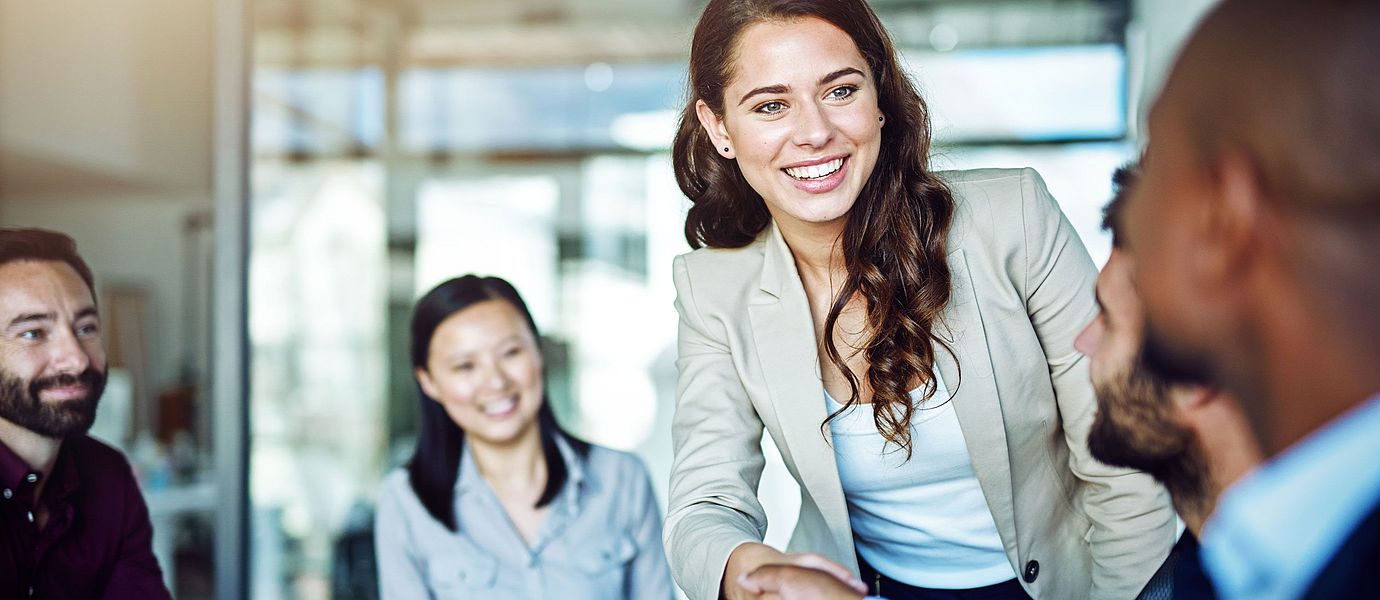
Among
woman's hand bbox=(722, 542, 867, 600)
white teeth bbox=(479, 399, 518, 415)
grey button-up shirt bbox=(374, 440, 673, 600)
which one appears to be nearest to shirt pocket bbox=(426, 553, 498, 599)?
grey button-up shirt bbox=(374, 440, 673, 600)

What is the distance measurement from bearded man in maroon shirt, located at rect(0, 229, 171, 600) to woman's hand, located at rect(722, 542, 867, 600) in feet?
3.41

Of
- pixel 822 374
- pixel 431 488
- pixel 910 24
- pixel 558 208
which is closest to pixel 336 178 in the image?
pixel 558 208

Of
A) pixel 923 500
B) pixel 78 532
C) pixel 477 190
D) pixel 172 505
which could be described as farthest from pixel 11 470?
pixel 477 190

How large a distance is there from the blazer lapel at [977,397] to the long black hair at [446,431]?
93cm

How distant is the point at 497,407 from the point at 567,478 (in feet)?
0.69

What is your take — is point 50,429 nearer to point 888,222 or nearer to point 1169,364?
point 888,222

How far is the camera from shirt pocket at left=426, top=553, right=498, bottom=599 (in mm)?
2234

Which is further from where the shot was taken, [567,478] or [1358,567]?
[567,478]

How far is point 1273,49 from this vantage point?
809mm

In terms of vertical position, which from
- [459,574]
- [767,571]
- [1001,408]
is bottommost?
[459,574]

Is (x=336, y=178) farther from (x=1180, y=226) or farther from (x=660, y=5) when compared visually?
(x=1180, y=226)

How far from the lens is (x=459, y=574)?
2.24m

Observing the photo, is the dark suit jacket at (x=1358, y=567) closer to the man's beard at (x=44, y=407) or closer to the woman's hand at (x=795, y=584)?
the woman's hand at (x=795, y=584)

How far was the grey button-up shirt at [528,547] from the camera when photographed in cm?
224
